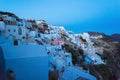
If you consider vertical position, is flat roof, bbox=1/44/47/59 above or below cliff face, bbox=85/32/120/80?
above

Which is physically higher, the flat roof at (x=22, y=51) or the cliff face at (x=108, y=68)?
the flat roof at (x=22, y=51)

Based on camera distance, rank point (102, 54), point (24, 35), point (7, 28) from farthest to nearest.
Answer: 1. point (102, 54)
2. point (24, 35)
3. point (7, 28)

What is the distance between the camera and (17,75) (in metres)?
9.33

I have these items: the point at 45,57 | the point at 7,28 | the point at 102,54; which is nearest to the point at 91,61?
the point at 102,54

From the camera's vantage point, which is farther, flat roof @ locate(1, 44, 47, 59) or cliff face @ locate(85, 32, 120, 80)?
cliff face @ locate(85, 32, 120, 80)

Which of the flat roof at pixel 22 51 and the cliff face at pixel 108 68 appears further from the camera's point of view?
the cliff face at pixel 108 68

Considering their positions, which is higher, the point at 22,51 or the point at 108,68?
the point at 22,51

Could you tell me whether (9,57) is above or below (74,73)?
above

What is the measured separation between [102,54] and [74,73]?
39.3m

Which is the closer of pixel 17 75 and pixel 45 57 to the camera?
pixel 17 75

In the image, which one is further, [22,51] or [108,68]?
[108,68]

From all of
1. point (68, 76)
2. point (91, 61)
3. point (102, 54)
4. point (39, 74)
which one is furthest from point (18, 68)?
point (102, 54)

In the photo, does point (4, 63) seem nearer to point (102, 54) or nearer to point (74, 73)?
point (74, 73)

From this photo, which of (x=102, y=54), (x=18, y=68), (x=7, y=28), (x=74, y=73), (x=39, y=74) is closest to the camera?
(x=18, y=68)
